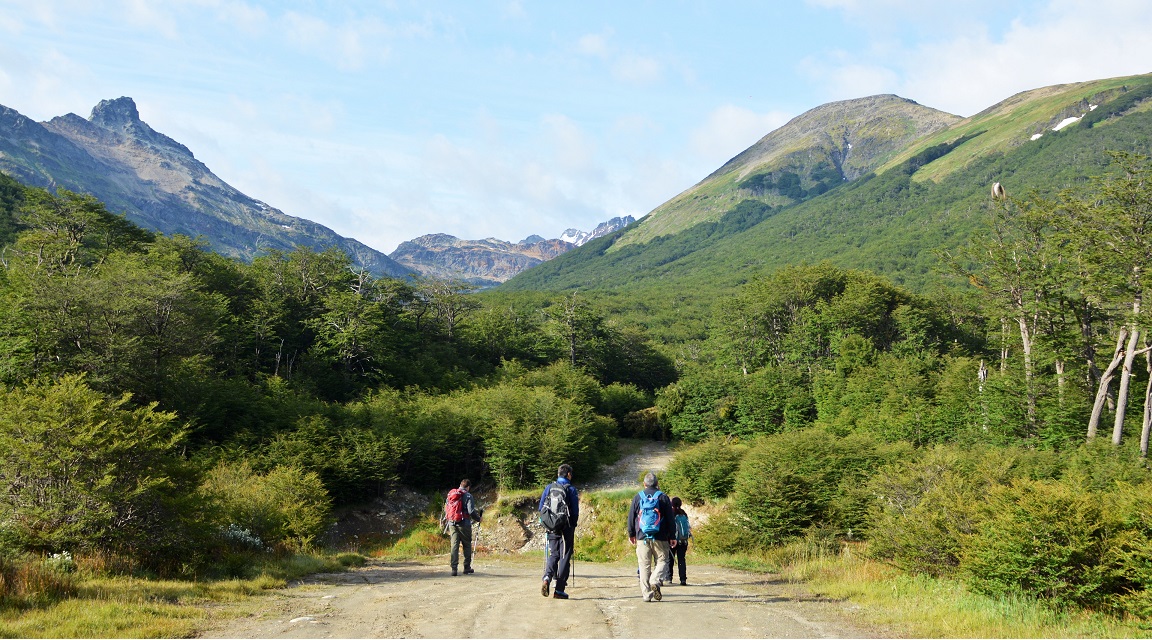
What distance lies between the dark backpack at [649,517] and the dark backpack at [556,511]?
3.64 feet

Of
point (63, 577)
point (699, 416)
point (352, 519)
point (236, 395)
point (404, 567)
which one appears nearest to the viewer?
point (63, 577)

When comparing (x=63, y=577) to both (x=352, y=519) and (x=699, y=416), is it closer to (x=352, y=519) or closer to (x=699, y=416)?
(x=352, y=519)

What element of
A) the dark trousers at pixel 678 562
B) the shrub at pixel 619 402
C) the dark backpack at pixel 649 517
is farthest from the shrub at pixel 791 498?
the shrub at pixel 619 402

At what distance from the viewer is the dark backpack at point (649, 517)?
9117 mm

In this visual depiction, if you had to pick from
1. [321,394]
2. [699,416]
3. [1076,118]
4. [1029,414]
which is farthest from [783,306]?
[1076,118]

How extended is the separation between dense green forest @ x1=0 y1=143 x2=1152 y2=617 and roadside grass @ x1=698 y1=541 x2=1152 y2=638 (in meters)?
0.48

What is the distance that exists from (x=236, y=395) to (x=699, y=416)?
1307 inches

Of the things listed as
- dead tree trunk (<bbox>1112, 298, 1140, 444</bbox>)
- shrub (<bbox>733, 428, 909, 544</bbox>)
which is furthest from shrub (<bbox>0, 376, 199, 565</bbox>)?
dead tree trunk (<bbox>1112, 298, 1140, 444</bbox>)

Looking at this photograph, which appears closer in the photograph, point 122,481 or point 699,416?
point 122,481

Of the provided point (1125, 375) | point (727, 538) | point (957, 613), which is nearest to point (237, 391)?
Result: point (727, 538)

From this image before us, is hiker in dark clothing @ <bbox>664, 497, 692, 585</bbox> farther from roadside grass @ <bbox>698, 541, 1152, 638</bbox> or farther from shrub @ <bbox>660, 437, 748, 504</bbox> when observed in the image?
shrub @ <bbox>660, 437, 748, 504</bbox>

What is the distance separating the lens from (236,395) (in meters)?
32.5

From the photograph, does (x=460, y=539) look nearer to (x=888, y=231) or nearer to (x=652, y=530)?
(x=652, y=530)

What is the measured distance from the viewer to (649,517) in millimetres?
9180
